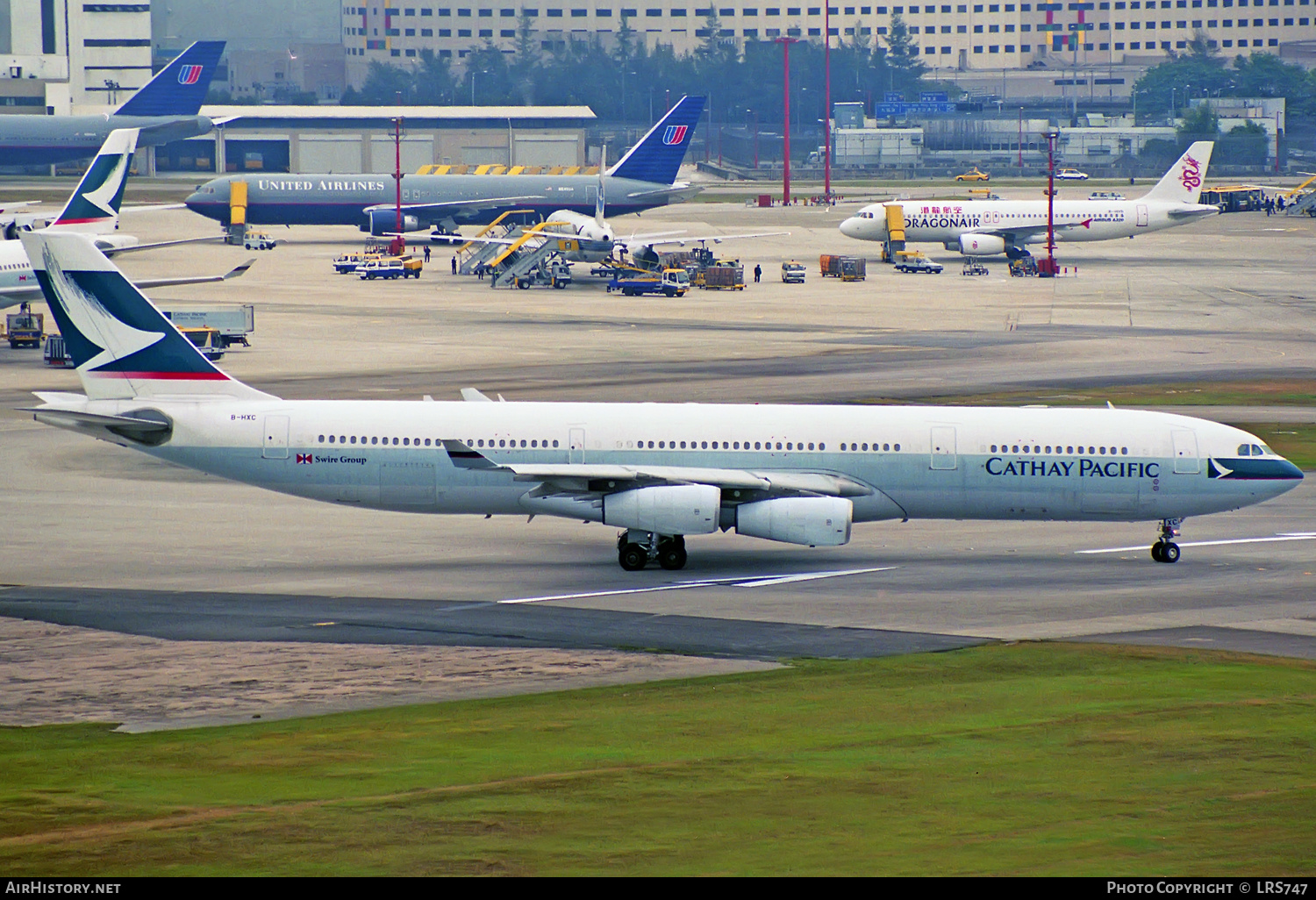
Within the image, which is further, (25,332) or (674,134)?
(674,134)

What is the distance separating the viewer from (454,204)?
156m

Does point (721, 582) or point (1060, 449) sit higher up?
point (1060, 449)

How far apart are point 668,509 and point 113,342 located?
16334 millimetres

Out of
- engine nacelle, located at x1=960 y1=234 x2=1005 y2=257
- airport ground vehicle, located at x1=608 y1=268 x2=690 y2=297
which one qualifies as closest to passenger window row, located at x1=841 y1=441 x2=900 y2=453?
airport ground vehicle, located at x1=608 y1=268 x2=690 y2=297

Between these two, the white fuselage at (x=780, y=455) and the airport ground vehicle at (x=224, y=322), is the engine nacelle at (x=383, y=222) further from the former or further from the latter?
the white fuselage at (x=780, y=455)

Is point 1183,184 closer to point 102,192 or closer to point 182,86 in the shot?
point 102,192

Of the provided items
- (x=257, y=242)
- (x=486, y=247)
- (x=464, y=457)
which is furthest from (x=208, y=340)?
(x=257, y=242)

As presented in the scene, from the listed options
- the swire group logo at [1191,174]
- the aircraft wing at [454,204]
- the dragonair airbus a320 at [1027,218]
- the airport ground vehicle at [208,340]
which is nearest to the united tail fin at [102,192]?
the airport ground vehicle at [208,340]

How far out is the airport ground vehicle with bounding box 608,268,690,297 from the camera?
120438mm

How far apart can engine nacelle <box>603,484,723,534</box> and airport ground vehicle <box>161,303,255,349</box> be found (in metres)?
48.9

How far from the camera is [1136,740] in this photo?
2677cm

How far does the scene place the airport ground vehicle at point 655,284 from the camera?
120 metres

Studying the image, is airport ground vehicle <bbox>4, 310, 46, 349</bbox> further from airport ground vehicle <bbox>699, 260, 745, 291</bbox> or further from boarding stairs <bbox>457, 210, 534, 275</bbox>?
airport ground vehicle <bbox>699, 260, 745, 291</bbox>
